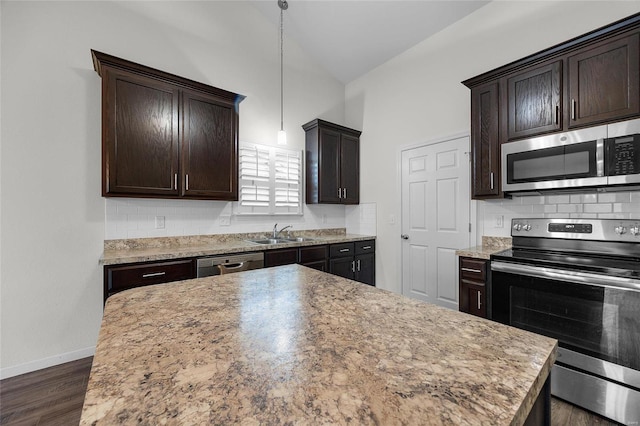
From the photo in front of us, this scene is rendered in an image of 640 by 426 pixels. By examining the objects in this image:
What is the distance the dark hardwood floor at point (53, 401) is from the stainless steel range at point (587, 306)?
98mm

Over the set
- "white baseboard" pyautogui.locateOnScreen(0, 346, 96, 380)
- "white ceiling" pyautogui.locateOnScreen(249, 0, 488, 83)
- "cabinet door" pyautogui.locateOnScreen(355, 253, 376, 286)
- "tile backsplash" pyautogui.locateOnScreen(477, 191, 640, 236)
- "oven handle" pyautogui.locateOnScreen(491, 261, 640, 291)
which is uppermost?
"white ceiling" pyautogui.locateOnScreen(249, 0, 488, 83)

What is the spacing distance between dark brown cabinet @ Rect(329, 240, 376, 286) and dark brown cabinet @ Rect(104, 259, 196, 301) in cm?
169

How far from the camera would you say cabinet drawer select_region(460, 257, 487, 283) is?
7.63 feet

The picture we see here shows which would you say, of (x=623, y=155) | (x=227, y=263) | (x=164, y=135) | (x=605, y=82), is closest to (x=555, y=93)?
(x=605, y=82)

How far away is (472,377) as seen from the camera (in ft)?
1.86

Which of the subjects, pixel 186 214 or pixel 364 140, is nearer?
pixel 186 214

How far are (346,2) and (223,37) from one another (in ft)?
4.97

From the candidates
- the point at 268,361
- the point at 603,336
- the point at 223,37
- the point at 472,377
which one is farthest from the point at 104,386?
the point at 223,37

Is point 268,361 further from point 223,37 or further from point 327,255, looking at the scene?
point 223,37

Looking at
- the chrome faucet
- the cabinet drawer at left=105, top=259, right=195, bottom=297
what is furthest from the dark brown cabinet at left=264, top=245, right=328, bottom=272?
the cabinet drawer at left=105, top=259, right=195, bottom=297

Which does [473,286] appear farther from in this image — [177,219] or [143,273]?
[177,219]

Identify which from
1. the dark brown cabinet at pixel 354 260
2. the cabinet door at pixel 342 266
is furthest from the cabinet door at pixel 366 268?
the cabinet door at pixel 342 266

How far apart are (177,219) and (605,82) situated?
3836 millimetres

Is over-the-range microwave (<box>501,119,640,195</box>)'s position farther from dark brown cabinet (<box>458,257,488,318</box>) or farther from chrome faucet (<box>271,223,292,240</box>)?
chrome faucet (<box>271,223,292,240</box>)
